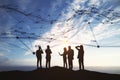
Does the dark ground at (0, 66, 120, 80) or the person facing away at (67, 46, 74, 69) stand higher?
the person facing away at (67, 46, 74, 69)

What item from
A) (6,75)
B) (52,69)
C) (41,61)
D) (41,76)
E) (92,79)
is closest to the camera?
(92,79)

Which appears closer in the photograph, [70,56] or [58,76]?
[58,76]

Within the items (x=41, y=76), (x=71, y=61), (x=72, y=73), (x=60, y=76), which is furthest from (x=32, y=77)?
(x=71, y=61)

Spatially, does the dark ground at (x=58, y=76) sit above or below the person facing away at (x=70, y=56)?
below

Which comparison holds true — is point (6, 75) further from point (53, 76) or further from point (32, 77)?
point (53, 76)

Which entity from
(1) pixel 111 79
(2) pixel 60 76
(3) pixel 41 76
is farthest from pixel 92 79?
(3) pixel 41 76

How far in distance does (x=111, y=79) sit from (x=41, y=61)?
30.1ft

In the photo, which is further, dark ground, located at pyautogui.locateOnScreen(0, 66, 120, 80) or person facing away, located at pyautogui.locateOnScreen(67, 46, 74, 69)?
person facing away, located at pyautogui.locateOnScreen(67, 46, 74, 69)

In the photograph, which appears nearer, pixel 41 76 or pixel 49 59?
pixel 41 76

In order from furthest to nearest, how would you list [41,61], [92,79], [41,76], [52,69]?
1. [41,61]
2. [52,69]
3. [41,76]
4. [92,79]

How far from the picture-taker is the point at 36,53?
81.5 ft

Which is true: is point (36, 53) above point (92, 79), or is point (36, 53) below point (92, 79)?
above

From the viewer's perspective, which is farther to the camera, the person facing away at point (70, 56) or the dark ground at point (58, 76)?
the person facing away at point (70, 56)

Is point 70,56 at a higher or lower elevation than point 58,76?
higher
